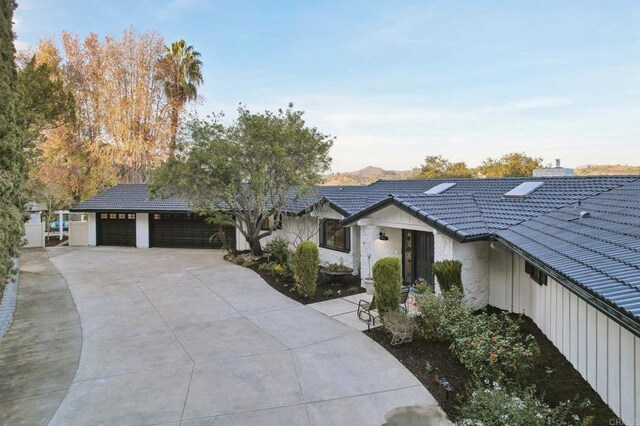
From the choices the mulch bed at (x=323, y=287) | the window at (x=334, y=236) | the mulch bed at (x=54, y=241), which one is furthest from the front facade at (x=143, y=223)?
the mulch bed at (x=323, y=287)

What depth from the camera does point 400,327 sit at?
7305 mm

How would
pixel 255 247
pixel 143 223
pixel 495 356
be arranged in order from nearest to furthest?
pixel 495 356, pixel 255 247, pixel 143 223

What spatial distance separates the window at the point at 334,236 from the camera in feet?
45.7

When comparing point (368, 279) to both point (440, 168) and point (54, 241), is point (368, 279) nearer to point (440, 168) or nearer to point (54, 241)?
point (54, 241)

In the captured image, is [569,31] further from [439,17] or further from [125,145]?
[125,145]

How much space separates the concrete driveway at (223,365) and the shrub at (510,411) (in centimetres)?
78

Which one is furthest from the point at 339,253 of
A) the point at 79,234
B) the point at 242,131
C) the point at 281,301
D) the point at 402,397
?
the point at 79,234

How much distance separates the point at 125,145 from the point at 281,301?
25262 millimetres

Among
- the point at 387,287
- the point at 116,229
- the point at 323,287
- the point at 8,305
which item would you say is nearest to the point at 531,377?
the point at 387,287

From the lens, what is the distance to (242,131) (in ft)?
47.7

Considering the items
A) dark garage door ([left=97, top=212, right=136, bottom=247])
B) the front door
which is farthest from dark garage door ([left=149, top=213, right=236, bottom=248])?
the front door

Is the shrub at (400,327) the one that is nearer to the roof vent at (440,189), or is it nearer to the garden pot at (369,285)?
the garden pot at (369,285)

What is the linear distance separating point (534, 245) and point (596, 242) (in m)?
1.11

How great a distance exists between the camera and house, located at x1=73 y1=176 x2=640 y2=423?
3990 millimetres
